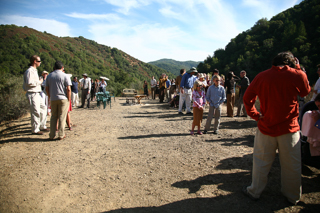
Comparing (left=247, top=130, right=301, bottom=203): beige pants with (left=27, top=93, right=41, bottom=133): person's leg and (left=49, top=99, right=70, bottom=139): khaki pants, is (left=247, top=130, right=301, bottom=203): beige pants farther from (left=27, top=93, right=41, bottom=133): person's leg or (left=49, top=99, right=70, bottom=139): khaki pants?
(left=27, top=93, right=41, bottom=133): person's leg

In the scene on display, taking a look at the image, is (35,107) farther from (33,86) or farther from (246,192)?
(246,192)

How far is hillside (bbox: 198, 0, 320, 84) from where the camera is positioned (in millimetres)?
44531

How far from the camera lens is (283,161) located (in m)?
2.36

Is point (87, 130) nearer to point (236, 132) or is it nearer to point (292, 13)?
point (236, 132)

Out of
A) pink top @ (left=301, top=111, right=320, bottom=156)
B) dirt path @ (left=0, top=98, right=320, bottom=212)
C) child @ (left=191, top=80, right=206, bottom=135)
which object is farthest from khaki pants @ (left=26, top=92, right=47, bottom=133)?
pink top @ (left=301, top=111, right=320, bottom=156)

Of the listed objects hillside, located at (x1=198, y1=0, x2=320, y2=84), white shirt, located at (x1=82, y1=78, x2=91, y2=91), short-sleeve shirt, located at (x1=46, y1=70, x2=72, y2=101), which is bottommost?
short-sleeve shirt, located at (x1=46, y1=70, x2=72, y2=101)

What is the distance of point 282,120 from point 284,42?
61.5 m

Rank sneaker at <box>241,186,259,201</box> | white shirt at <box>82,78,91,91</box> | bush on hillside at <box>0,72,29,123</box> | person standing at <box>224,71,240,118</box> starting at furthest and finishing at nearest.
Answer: white shirt at <box>82,78,91,91</box>, bush on hillside at <box>0,72,29,123</box>, person standing at <box>224,71,240,118</box>, sneaker at <box>241,186,259,201</box>

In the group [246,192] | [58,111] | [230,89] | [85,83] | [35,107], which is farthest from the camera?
[85,83]

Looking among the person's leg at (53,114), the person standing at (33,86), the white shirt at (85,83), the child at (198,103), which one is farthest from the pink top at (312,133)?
the white shirt at (85,83)

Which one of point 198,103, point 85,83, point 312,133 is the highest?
point 85,83

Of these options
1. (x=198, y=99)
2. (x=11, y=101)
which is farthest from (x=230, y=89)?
(x=11, y=101)

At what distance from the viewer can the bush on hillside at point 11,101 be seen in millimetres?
8719

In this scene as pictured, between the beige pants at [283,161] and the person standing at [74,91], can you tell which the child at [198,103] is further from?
the person standing at [74,91]
